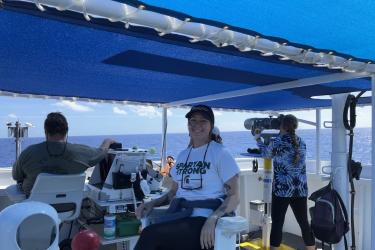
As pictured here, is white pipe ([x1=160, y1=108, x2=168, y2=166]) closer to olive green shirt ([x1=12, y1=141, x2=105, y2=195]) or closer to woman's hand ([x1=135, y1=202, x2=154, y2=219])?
olive green shirt ([x1=12, y1=141, x2=105, y2=195])

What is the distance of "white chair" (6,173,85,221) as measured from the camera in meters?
2.51

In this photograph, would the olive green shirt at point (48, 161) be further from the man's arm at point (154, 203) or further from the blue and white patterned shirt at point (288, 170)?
the blue and white patterned shirt at point (288, 170)

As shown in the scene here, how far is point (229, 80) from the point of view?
9.70 ft

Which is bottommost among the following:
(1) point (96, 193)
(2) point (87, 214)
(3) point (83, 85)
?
(2) point (87, 214)

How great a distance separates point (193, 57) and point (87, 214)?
1.81 meters

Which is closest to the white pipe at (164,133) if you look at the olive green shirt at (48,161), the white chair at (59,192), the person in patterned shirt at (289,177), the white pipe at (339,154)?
the person in patterned shirt at (289,177)

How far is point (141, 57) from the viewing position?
2.23m

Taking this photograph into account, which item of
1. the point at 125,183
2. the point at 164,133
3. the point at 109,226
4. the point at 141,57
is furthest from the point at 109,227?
the point at 164,133

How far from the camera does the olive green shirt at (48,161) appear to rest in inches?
105

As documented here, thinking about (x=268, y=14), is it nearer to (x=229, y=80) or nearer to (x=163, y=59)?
(x=163, y=59)

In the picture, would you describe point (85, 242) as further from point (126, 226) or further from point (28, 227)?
point (126, 226)

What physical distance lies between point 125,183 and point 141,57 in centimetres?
107

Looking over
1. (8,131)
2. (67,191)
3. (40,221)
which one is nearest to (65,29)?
(40,221)

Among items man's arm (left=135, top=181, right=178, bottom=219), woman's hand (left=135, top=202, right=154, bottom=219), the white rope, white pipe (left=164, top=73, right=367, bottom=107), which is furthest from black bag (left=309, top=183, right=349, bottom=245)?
woman's hand (left=135, top=202, right=154, bottom=219)
